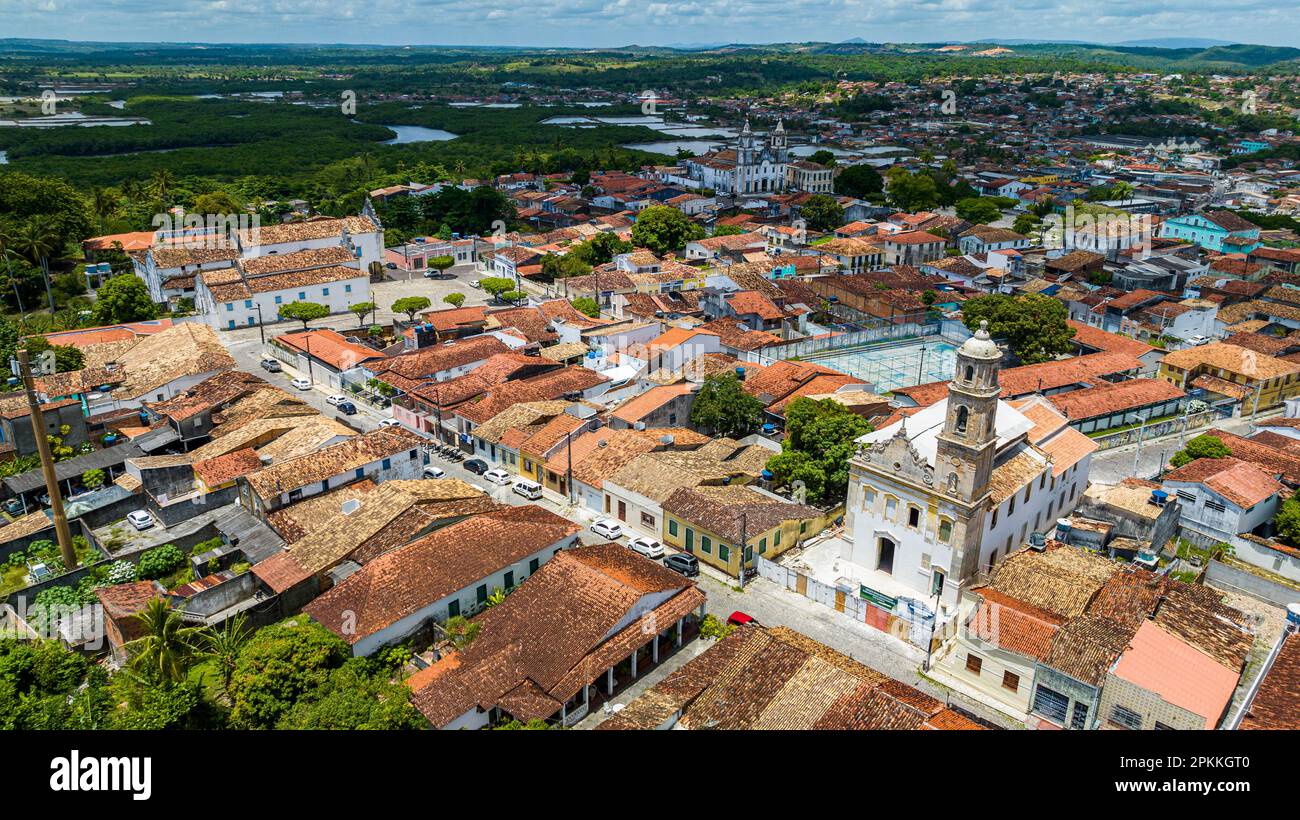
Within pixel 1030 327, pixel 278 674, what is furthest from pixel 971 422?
pixel 1030 327

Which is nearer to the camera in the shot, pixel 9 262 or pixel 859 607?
pixel 859 607

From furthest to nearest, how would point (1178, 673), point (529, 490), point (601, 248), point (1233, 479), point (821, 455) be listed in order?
point (601, 248), point (529, 490), point (821, 455), point (1233, 479), point (1178, 673)

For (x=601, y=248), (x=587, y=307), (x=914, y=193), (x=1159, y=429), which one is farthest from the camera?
(x=914, y=193)

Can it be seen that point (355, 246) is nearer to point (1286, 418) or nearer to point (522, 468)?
point (522, 468)

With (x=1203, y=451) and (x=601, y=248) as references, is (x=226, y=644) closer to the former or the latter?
(x=1203, y=451)

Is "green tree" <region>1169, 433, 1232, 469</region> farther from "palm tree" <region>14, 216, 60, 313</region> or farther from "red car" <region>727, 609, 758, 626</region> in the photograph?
"palm tree" <region>14, 216, 60, 313</region>

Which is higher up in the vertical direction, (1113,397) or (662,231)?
(662,231)

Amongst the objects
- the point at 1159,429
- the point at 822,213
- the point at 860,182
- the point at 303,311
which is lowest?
the point at 1159,429

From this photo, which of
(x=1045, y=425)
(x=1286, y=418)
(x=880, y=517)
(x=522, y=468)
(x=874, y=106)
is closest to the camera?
(x=880, y=517)
